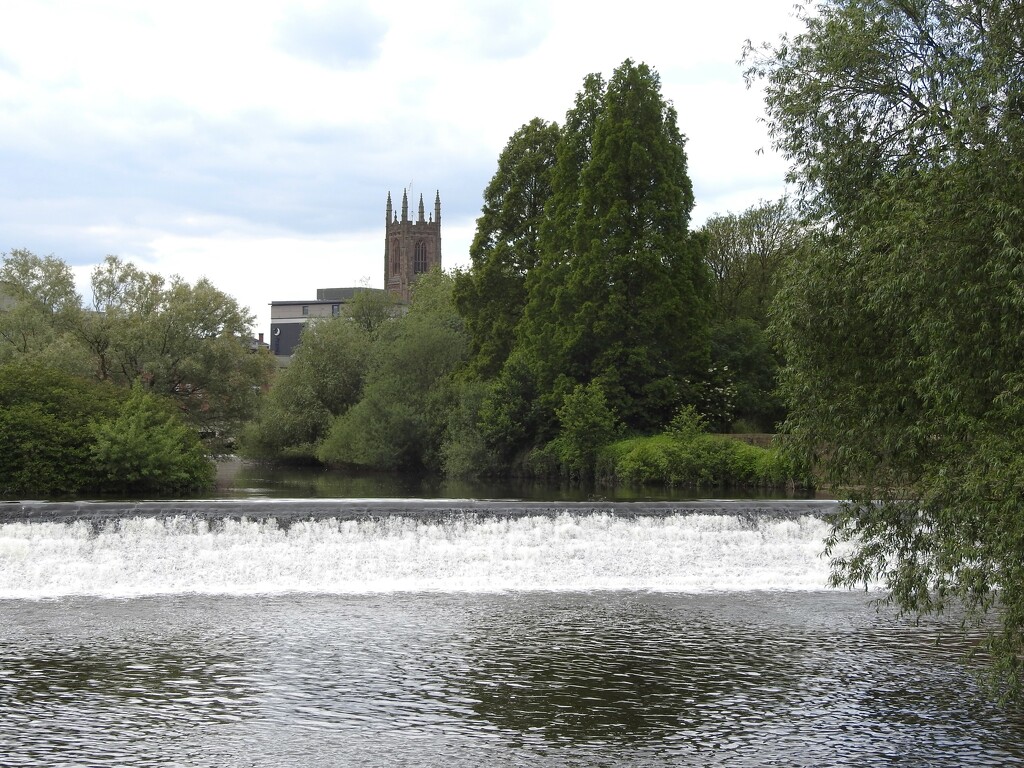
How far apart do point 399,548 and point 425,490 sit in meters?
14.2

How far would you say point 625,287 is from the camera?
134 feet

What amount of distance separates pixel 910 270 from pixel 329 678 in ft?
25.7

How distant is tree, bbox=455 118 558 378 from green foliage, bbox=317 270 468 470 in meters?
1.55

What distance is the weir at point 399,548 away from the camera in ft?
65.0

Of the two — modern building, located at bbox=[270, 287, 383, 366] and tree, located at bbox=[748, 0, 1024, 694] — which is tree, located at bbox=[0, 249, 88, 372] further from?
modern building, located at bbox=[270, 287, 383, 366]

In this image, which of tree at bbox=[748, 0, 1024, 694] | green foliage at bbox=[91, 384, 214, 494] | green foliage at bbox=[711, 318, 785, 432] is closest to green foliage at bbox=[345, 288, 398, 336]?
green foliage at bbox=[711, 318, 785, 432]

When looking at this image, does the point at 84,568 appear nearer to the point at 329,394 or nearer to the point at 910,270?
the point at 910,270

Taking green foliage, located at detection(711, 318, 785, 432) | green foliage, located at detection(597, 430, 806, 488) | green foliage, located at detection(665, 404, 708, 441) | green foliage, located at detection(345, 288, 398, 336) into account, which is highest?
green foliage, located at detection(345, 288, 398, 336)

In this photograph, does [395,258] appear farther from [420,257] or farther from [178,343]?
[178,343]

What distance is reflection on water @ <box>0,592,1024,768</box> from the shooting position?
10.3m

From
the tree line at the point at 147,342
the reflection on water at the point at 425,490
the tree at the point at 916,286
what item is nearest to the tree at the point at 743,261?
the reflection on water at the point at 425,490

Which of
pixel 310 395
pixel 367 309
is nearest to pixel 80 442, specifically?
pixel 310 395

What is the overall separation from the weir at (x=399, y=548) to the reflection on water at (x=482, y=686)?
74.9 inches

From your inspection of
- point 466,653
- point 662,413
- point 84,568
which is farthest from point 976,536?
point 662,413
